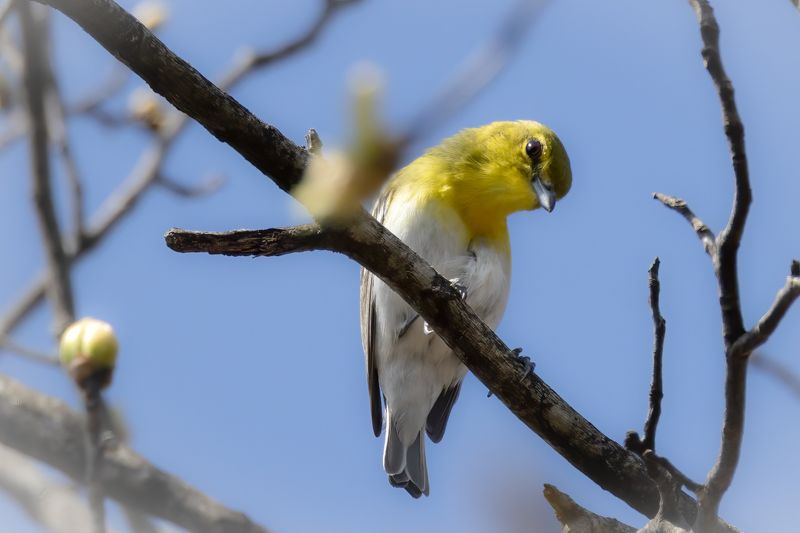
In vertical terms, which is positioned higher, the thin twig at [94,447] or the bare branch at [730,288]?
the thin twig at [94,447]

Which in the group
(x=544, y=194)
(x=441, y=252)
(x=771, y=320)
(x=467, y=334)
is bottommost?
(x=771, y=320)

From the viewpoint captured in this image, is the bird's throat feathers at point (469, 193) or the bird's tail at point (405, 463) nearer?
→ the bird's throat feathers at point (469, 193)

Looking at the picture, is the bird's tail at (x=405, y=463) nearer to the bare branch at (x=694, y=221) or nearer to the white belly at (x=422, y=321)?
the white belly at (x=422, y=321)

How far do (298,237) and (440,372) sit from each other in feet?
11.4

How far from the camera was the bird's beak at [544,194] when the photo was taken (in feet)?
22.3

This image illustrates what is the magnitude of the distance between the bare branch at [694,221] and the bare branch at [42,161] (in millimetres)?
2888

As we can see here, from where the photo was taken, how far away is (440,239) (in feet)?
20.8

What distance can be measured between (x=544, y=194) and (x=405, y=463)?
2.09 metres

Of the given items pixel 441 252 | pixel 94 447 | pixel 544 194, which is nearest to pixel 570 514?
pixel 94 447

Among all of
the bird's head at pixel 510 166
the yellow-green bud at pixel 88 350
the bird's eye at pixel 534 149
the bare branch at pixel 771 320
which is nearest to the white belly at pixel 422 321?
the bird's head at pixel 510 166

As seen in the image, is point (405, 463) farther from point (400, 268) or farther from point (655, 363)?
point (655, 363)

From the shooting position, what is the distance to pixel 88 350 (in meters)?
3.78

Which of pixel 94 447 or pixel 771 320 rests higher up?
pixel 94 447

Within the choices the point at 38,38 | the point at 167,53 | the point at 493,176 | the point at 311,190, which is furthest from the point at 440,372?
the point at 311,190
